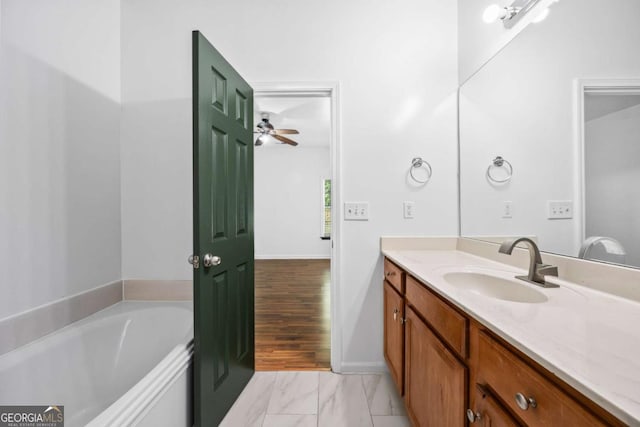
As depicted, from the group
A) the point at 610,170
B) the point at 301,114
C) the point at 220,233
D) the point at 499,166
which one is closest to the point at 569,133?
the point at 610,170

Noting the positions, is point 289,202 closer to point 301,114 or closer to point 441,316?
point 301,114

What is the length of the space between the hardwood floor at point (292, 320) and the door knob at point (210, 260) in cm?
110

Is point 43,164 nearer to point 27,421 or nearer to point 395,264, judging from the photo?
point 27,421

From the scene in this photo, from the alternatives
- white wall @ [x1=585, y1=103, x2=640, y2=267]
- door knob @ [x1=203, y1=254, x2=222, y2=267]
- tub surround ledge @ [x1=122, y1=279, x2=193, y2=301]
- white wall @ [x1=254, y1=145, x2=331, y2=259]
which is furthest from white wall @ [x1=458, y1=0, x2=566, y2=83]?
white wall @ [x1=254, y1=145, x2=331, y2=259]

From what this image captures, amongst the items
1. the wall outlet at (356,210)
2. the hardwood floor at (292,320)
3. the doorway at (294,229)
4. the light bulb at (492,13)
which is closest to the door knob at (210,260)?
the doorway at (294,229)

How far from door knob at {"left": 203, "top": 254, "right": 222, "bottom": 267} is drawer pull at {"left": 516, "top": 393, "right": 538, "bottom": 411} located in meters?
1.20

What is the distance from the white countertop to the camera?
0.44m

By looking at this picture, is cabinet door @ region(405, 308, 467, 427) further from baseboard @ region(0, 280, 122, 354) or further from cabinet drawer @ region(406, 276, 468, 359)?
baseboard @ region(0, 280, 122, 354)

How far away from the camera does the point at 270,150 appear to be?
19.9 ft

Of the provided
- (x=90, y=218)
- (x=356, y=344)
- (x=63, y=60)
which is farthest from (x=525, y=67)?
(x=90, y=218)

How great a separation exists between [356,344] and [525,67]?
1948mm

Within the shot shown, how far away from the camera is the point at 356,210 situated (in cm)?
192

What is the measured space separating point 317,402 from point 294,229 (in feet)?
15.0

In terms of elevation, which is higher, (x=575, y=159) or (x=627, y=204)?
(x=575, y=159)
